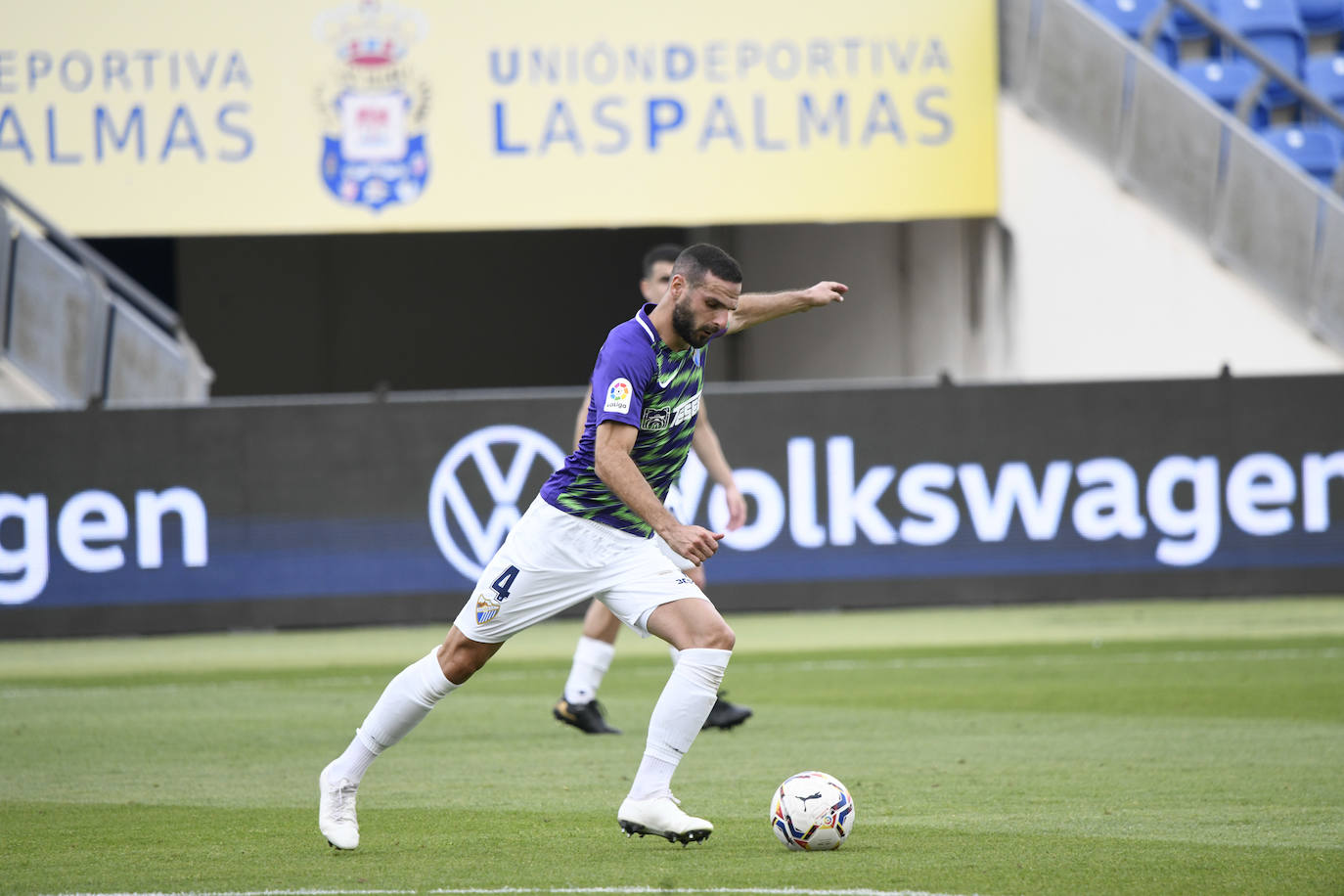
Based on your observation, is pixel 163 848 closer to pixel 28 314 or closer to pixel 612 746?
pixel 612 746

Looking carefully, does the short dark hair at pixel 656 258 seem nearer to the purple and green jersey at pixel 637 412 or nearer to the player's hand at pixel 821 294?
the player's hand at pixel 821 294

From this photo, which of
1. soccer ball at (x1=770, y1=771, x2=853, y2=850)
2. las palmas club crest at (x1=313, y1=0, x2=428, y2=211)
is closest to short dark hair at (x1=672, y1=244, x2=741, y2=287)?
soccer ball at (x1=770, y1=771, x2=853, y2=850)

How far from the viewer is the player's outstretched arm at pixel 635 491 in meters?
5.49

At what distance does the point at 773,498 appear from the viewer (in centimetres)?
1414

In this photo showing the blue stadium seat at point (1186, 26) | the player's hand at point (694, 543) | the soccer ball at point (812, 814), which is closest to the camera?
the player's hand at point (694, 543)

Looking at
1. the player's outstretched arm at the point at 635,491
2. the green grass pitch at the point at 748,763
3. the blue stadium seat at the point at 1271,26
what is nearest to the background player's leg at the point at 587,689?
the green grass pitch at the point at 748,763

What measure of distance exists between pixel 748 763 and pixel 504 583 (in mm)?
2336

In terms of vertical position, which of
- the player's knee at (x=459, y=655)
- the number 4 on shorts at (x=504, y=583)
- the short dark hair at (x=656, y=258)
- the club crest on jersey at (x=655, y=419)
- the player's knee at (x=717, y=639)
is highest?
the short dark hair at (x=656, y=258)

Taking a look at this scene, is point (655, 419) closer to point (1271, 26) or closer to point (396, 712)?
point (396, 712)

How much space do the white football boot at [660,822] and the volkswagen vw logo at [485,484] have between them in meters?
8.25

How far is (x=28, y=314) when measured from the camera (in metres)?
15.2

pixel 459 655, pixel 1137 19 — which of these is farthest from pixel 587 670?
pixel 1137 19

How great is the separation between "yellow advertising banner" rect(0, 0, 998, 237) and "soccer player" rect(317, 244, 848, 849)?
42.8 ft

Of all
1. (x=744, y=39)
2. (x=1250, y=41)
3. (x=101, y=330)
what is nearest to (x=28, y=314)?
(x=101, y=330)
